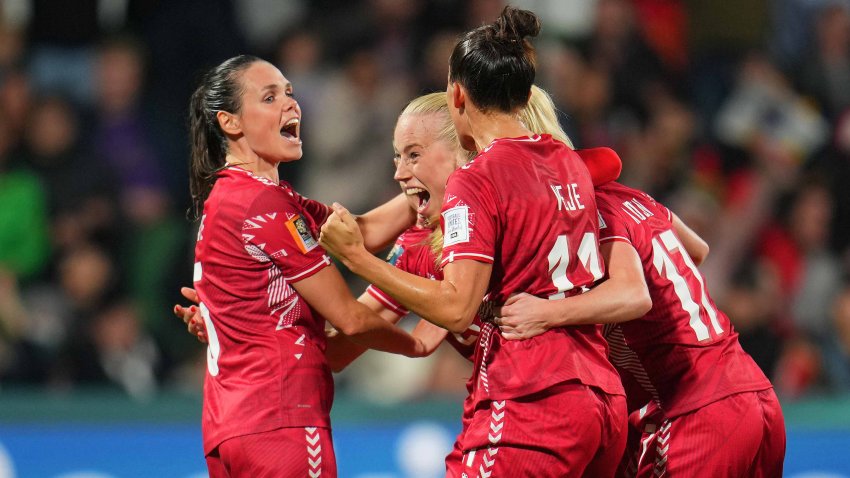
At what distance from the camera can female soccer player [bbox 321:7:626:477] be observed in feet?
9.67

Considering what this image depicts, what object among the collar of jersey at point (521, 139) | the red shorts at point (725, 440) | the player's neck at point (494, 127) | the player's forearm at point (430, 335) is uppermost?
the player's neck at point (494, 127)

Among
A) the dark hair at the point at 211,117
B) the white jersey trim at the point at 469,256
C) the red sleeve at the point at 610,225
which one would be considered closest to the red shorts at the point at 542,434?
the white jersey trim at the point at 469,256

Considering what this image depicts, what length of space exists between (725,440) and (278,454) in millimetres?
1327

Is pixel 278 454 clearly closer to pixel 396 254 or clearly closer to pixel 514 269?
pixel 514 269

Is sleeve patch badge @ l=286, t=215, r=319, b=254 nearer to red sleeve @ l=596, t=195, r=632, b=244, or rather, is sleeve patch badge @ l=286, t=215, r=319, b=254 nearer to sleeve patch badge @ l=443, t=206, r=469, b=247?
sleeve patch badge @ l=443, t=206, r=469, b=247

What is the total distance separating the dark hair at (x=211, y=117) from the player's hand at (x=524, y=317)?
3.52ft

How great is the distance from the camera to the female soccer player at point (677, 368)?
3.29 m

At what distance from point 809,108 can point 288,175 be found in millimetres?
3599

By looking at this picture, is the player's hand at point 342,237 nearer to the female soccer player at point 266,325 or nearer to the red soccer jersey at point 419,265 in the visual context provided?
the female soccer player at point 266,325

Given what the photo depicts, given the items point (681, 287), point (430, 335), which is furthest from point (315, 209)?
point (681, 287)

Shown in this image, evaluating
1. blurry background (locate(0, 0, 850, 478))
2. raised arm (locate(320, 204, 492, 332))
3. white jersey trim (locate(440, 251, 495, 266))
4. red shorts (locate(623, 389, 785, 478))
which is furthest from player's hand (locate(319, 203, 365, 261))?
blurry background (locate(0, 0, 850, 478))

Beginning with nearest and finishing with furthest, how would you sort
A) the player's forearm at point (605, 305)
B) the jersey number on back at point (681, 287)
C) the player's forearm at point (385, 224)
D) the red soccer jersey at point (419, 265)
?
the player's forearm at point (605, 305) < the jersey number on back at point (681, 287) < the red soccer jersey at point (419, 265) < the player's forearm at point (385, 224)

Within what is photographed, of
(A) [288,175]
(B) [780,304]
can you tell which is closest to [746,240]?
(B) [780,304]

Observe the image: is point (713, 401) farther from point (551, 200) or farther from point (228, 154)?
point (228, 154)
